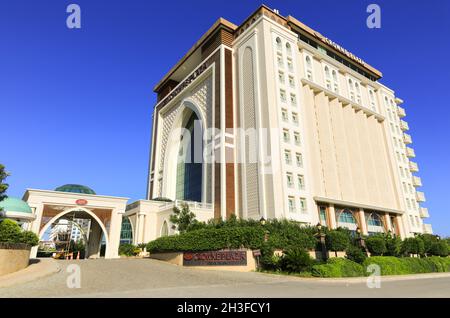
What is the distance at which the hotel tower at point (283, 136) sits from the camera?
32656 millimetres

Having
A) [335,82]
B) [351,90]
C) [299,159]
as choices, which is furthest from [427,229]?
[299,159]

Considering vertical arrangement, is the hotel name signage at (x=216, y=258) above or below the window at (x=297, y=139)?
below

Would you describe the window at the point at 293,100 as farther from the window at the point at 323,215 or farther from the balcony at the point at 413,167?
the balcony at the point at 413,167

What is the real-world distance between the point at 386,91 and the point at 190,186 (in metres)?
37.8

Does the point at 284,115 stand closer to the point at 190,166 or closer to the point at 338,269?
the point at 190,166

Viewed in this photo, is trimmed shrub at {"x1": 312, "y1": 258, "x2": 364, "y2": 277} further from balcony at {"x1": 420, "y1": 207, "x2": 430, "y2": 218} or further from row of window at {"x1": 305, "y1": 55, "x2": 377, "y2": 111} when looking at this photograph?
balcony at {"x1": 420, "y1": 207, "x2": 430, "y2": 218}

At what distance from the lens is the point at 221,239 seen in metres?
21.7

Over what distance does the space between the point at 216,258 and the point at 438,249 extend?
2569 centimetres

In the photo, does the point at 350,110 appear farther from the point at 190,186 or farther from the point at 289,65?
the point at 190,186

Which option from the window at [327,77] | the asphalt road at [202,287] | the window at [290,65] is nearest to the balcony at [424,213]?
the window at [327,77]

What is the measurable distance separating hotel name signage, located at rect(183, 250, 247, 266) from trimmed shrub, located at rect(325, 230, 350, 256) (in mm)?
7496

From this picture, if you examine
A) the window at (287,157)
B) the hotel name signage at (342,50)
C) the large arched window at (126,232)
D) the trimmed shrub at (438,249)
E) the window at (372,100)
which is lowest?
the trimmed shrub at (438,249)

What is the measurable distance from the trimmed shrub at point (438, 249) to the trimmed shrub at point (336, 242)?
14.4m

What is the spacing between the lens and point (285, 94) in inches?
1393
